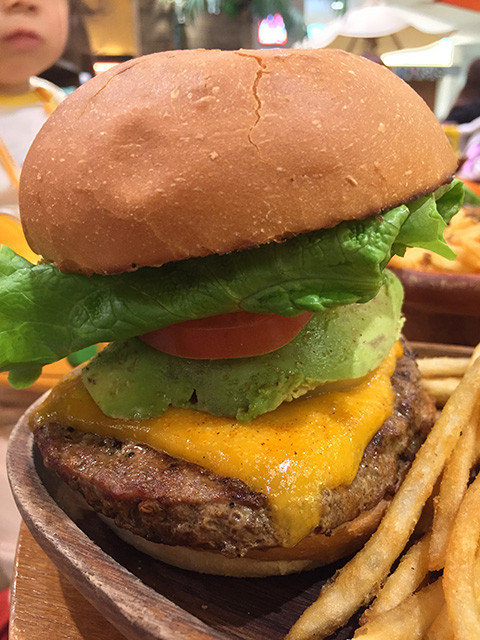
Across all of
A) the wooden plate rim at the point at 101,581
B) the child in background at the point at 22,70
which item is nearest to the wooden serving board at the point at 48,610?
the wooden plate rim at the point at 101,581

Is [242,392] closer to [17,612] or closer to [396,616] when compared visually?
[396,616]

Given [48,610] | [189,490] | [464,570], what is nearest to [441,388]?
[464,570]

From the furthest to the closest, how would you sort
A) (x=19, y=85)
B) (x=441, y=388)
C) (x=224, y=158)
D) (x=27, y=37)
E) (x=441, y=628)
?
(x=19, y=85) < (x=27, y=37) < (x=441, y=388) < (x=224, y=158) < (x=441, y=628)

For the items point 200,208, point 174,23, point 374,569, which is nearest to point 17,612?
point 374,569

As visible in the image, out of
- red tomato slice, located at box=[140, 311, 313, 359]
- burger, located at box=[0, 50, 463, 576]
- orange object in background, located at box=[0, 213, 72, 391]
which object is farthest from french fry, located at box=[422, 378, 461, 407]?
orange object in background, located at box=[0, 213, 72, 391]

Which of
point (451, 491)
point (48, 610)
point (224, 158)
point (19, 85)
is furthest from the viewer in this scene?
point (19, 85)

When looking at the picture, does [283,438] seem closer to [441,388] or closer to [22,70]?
[441,388]
